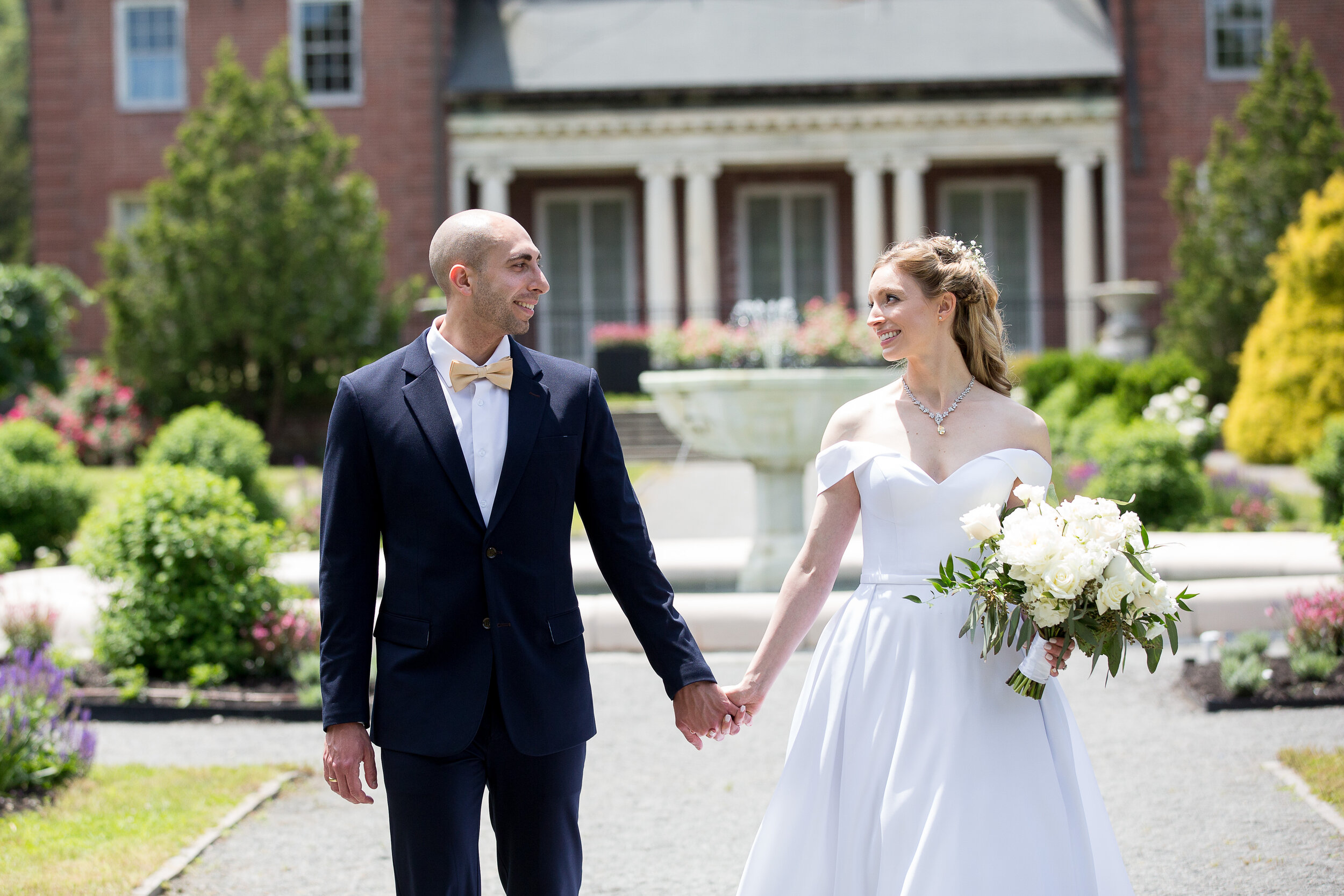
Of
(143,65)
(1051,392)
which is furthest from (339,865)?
(143,65)

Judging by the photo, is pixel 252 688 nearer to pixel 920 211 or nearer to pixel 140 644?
pixel 140 644

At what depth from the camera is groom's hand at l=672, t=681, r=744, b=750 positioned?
310cm

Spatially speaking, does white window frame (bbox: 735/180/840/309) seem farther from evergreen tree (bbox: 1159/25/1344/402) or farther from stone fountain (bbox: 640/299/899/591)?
stone fountain (bbox: 640/299/899/591)

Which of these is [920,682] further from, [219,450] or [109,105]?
[109,105]

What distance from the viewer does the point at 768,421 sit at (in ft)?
27.5

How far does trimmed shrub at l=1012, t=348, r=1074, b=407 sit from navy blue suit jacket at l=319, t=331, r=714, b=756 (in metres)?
15.8

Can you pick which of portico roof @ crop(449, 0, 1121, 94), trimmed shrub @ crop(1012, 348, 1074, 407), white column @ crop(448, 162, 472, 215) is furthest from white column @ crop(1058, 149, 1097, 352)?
white column @ crop(448, 162, 472, 215)

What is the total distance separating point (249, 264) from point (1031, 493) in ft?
54.5

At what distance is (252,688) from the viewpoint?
693cm

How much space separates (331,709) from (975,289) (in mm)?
1859

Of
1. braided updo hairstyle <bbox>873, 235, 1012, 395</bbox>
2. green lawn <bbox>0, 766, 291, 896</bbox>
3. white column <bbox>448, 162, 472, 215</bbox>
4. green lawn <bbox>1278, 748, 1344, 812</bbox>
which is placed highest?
white column <bbox>448, 162, 472, 215</bbox>

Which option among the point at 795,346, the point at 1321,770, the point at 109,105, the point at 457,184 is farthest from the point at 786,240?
the point at 1321,770

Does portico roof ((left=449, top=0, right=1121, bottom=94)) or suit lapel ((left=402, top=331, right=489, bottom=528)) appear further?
portico roof ((left=449, top=0, right=1121, bottom=94))

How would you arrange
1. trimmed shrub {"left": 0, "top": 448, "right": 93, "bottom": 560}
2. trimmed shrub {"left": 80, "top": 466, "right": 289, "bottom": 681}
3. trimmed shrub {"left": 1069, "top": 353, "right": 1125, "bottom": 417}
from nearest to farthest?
trimmed shrub {"left": 80, "top": 466, "right": 289, "bottom": 681} < trimmed shrub {"left": 0, "top": 448, "right": 93, "bottom": 560} < trimmed shrub {"left": 1069, "top": 353, "right": 1125, "bottom": 417}
